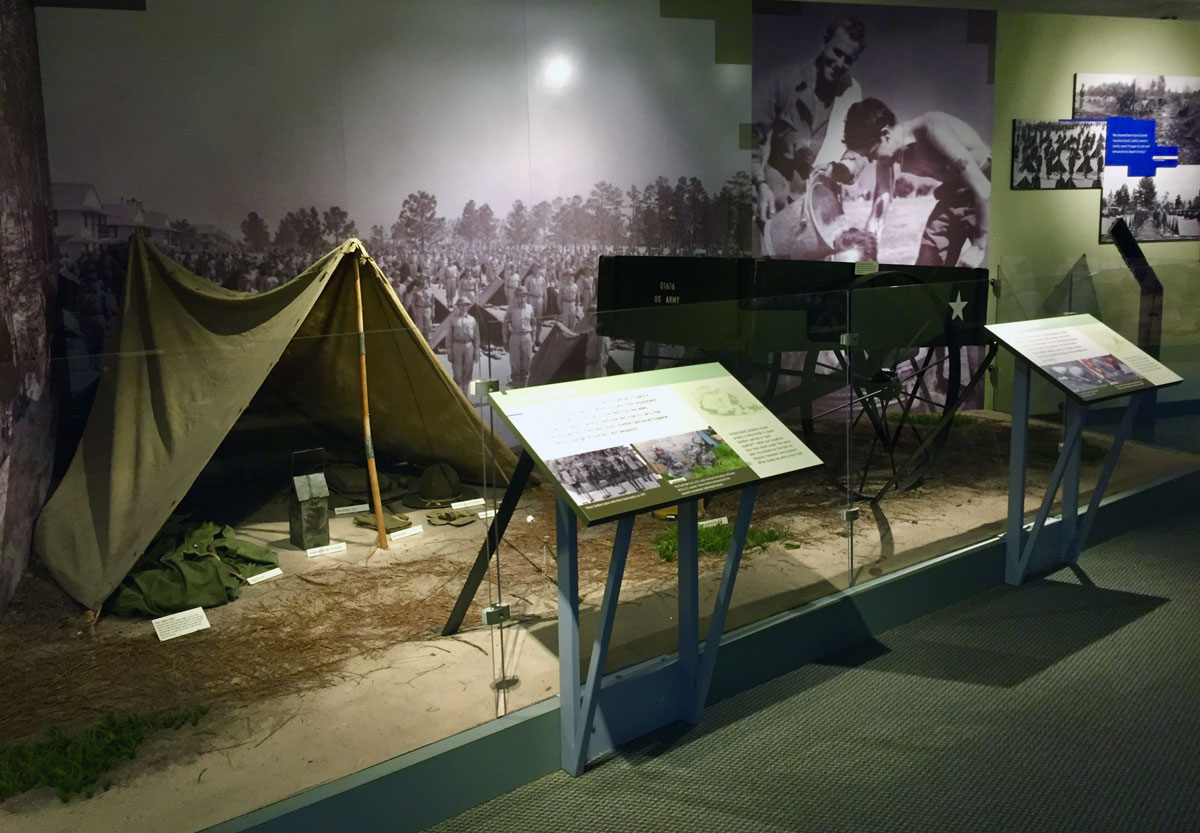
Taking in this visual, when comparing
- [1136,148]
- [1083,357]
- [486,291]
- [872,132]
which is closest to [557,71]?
[486,291]

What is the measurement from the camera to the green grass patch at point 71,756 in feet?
6.16

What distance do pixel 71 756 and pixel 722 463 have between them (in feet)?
4.68

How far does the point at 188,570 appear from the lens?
6.90 ft

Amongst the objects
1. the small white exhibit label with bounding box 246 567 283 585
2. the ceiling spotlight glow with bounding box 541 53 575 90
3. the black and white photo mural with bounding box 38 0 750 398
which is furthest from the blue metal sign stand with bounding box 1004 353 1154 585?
the ceiling spotlight glow with bounding box 541 53 575 90

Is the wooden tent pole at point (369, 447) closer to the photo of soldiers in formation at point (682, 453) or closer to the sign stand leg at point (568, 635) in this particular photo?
the sign stand leg at point (568, 635)

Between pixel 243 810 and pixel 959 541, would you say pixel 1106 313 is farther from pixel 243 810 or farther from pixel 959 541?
pixel 243 810

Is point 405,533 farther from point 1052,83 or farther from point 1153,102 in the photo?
point 1153,102

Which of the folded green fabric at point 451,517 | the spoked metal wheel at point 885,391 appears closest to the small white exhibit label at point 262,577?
the folded green fabric at point 451,517

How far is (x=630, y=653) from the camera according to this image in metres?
2.68

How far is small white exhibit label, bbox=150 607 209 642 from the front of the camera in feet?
6.79

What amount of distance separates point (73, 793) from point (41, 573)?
418 mm

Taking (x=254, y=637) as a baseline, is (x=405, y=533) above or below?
above

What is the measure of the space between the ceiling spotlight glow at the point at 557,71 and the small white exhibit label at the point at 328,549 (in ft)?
10.8

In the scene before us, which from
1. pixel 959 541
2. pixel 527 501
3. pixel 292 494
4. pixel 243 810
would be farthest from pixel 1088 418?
pixel 243 810
